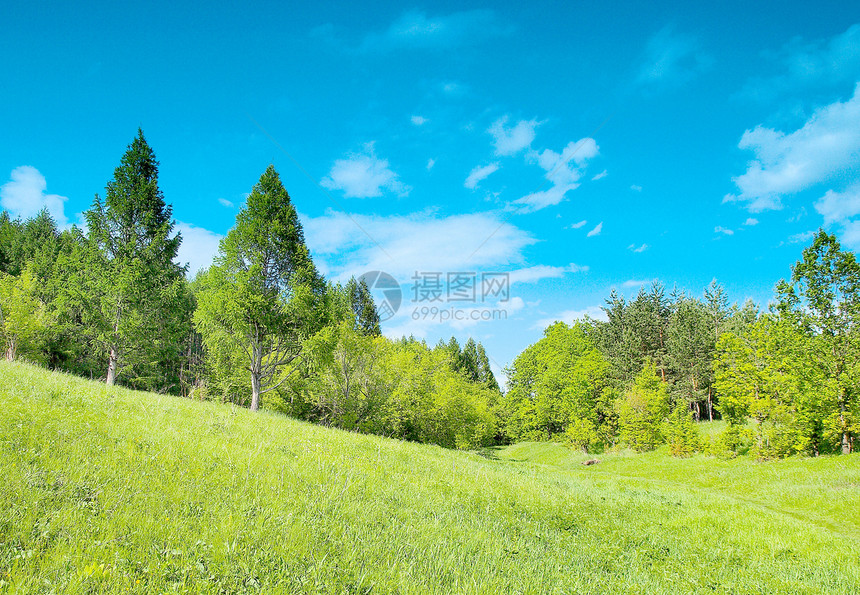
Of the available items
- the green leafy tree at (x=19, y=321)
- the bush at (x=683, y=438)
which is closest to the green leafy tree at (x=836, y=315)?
the bush at (x=683, y=438)

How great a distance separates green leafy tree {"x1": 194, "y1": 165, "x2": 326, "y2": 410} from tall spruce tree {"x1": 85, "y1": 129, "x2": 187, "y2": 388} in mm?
5662

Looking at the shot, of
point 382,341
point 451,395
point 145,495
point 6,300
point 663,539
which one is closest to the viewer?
point 145,495

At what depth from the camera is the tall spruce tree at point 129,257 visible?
22938mm

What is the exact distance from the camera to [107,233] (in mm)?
23578

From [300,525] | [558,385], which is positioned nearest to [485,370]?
[558,385]

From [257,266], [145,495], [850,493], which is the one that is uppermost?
[257,266]

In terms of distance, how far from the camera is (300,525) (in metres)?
4.82

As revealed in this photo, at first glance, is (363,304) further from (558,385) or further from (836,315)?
(836,315)

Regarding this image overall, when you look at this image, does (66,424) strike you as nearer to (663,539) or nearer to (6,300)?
(663,539)

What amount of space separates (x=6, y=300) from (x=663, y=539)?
167ft

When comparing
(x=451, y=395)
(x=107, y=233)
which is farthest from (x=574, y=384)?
(x=107, y=233)

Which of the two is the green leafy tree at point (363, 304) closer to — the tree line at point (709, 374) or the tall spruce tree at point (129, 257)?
the tree line at point (709, 374)

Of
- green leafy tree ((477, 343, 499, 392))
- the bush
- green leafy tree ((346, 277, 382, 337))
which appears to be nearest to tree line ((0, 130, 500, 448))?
green leafy tree ((346, 277, 382, 337))

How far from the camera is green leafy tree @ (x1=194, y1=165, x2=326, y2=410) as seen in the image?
20453 mm
